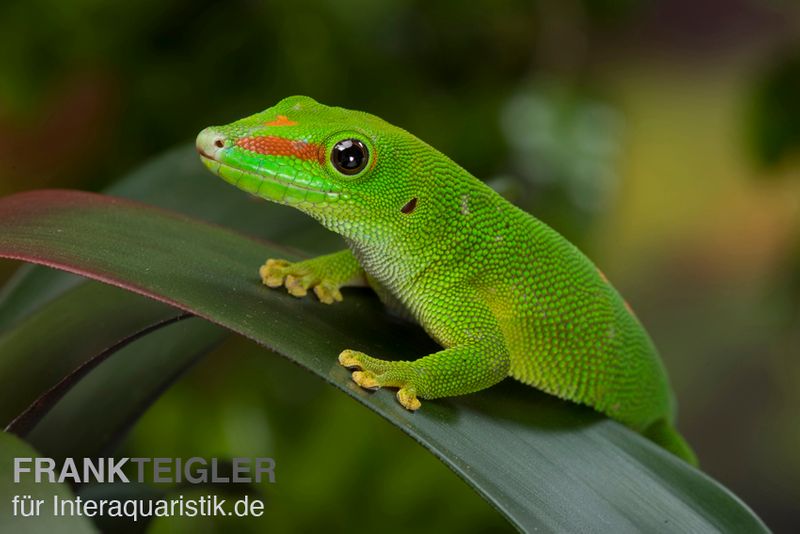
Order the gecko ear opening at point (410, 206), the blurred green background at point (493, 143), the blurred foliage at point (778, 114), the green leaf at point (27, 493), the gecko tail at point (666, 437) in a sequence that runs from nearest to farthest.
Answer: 1. the green leaf at point (27, 493)
2. the gecko ear opening at point (410, 206)
3. the gecko tail at point (666, 437)
4. the blurred green background at point (493, 143)
5. the blurred foliage at point (778, 114)

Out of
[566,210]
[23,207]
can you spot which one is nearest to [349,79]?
[566,210]

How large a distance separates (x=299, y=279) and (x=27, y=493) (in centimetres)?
47

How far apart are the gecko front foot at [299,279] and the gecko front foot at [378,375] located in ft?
0.57

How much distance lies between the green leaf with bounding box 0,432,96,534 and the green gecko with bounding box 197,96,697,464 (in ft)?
0.99

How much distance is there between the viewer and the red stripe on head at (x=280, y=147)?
0.86 m

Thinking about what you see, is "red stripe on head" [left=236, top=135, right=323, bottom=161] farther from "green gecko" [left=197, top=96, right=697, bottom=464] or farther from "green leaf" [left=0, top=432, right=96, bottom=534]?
"green leaf" [left=0, top=432, right=96, bottom=534]

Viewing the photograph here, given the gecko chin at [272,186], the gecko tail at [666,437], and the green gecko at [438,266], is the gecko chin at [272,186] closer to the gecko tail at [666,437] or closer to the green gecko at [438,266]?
the green gecko at [438,266]

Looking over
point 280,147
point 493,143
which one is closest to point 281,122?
point 280,147

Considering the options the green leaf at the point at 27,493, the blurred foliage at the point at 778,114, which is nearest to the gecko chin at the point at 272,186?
the green leaf at the point at 27,493

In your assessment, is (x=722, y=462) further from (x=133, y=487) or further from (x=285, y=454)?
(x=133, y=487)

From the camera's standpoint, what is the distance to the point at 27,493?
56cm

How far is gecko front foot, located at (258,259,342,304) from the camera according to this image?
968 mm

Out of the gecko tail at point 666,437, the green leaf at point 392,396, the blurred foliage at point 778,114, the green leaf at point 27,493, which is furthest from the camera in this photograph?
the blurred foliage at point 778,114

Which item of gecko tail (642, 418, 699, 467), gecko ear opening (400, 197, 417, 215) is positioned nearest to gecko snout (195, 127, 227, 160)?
gecko ear opening (400, 197, 417, 215)
